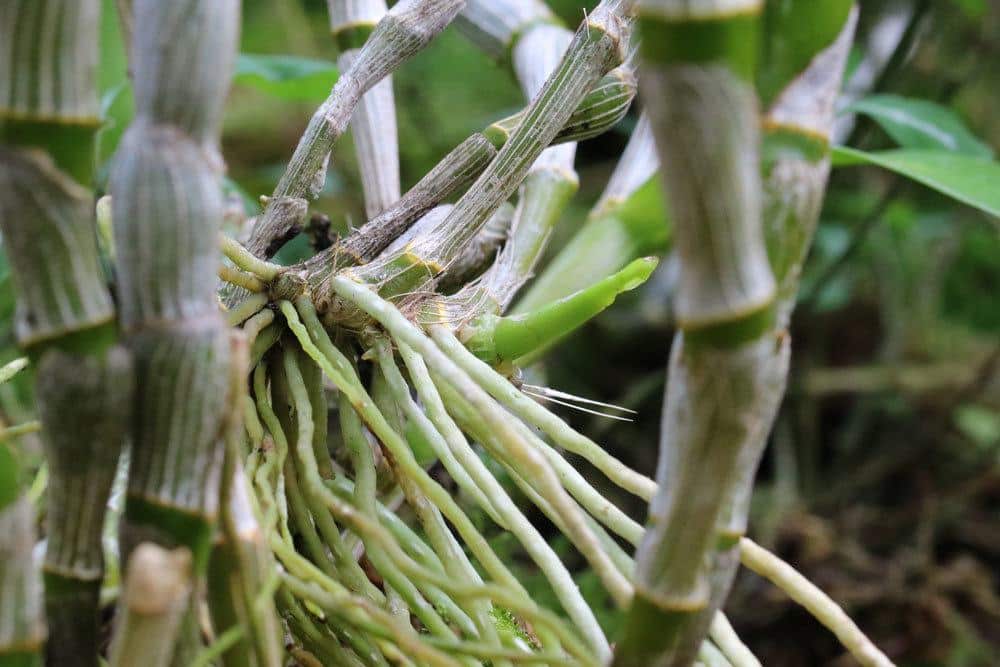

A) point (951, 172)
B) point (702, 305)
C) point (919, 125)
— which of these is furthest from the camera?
point (919, 125)

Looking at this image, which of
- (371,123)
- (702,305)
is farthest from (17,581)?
(371,123)

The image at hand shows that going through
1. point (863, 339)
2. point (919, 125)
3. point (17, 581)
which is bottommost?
point (863, 339)

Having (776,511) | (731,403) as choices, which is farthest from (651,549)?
(776,511)

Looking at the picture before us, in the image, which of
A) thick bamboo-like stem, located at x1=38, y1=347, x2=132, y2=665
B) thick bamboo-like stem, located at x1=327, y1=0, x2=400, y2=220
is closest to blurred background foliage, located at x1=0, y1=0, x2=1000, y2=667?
thick bamboo-like stem, located at x1=327, y1=0, x2=400, y2=220

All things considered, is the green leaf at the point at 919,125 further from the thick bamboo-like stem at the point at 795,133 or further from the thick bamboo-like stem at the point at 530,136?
the thick bamboo-like stem at the point at 795,133

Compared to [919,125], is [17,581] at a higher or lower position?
higher

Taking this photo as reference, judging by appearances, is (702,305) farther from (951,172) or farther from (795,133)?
(951,172)

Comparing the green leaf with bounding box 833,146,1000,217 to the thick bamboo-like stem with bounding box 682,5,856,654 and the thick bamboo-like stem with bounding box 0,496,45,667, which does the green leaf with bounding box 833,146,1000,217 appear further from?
the thick bamboo-like stem with bounding box 0,496,45,667
